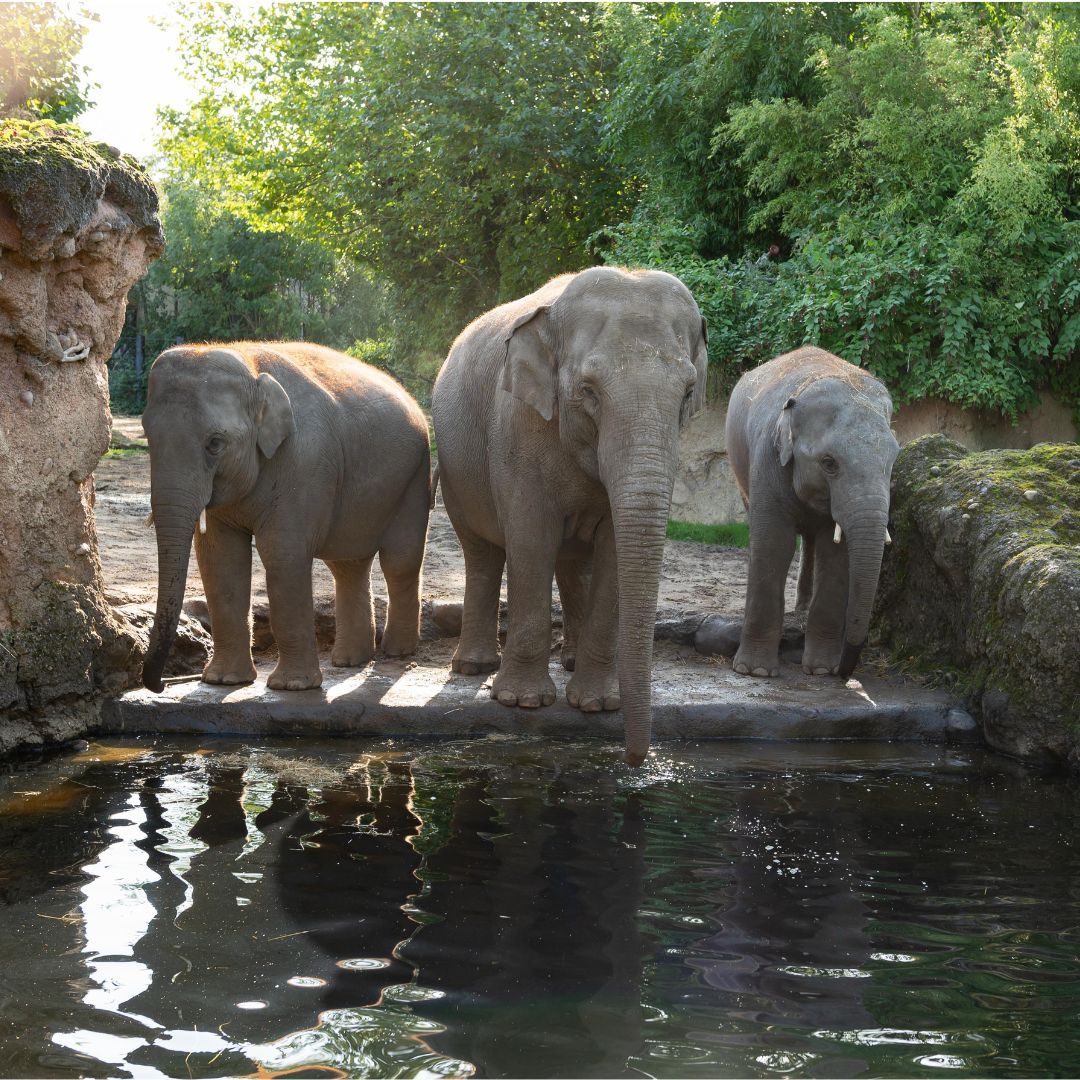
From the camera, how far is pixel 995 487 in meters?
8.05

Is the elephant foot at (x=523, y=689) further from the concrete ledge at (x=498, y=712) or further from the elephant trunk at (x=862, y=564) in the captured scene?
the elephant trunk at (x=862, y=564)

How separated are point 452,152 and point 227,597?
13.4 meters

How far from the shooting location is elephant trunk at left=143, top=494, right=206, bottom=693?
6637 millimetres

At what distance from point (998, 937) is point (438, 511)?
38.3 feet

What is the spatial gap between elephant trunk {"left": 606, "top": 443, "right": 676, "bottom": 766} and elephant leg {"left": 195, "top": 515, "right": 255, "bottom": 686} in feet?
7.74

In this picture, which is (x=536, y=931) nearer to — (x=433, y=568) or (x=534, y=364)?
(x=534, y=364)

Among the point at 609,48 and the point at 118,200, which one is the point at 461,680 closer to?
the point at 118,200

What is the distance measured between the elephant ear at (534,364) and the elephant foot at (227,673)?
2222 millimetres

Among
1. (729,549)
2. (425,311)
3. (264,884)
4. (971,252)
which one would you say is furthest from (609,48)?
(264,884)

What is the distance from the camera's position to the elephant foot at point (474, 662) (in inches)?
315

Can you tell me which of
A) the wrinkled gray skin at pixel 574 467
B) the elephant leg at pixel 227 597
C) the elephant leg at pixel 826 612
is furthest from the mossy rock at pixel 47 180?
the elephant leg at pixel 826 612

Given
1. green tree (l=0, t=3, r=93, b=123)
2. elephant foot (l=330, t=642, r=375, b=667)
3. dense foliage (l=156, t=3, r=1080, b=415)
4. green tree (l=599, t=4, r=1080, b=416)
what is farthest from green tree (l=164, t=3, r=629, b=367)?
elephant foot (l=330, t=642, r=375, b=667)

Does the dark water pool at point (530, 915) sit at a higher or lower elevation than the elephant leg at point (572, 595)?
lower

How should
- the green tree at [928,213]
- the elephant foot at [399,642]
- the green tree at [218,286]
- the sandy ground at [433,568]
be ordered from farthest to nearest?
the green tree at [218,286] < the green tree at [928,213] < the sandy ground at [433,568] < the elephant foot at [399,642]
